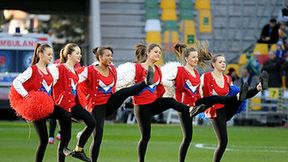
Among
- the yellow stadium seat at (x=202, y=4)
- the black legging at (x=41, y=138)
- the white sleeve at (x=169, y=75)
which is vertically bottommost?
the black legging at (x=41, y=138)

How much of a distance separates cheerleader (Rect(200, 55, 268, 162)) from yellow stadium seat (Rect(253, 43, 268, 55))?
50.8 feet

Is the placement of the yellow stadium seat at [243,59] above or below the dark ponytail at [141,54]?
above

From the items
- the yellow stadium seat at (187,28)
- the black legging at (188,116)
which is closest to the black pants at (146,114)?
the black legging at (188,116)

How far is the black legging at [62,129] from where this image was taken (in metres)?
13.6

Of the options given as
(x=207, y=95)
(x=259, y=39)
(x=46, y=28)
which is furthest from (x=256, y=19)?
A: (x=46, y=28)

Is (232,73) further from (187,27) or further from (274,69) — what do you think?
(187,27)

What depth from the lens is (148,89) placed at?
47.6 feet

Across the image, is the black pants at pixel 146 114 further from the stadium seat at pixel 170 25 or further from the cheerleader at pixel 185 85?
the stadium seat at pixel 170 25

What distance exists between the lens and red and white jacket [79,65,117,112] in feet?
46.6

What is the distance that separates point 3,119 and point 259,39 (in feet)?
26.2

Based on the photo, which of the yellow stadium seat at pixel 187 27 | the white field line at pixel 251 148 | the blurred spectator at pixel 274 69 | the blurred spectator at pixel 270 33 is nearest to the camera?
the white field line at pixel 251 148

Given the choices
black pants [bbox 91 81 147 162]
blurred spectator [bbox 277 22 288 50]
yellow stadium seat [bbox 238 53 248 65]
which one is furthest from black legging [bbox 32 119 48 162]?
yellow stadium seat [bbox 238 53 248 65]

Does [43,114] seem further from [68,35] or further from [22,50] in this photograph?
[68,35]

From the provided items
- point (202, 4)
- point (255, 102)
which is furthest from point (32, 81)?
point (202, 4)
